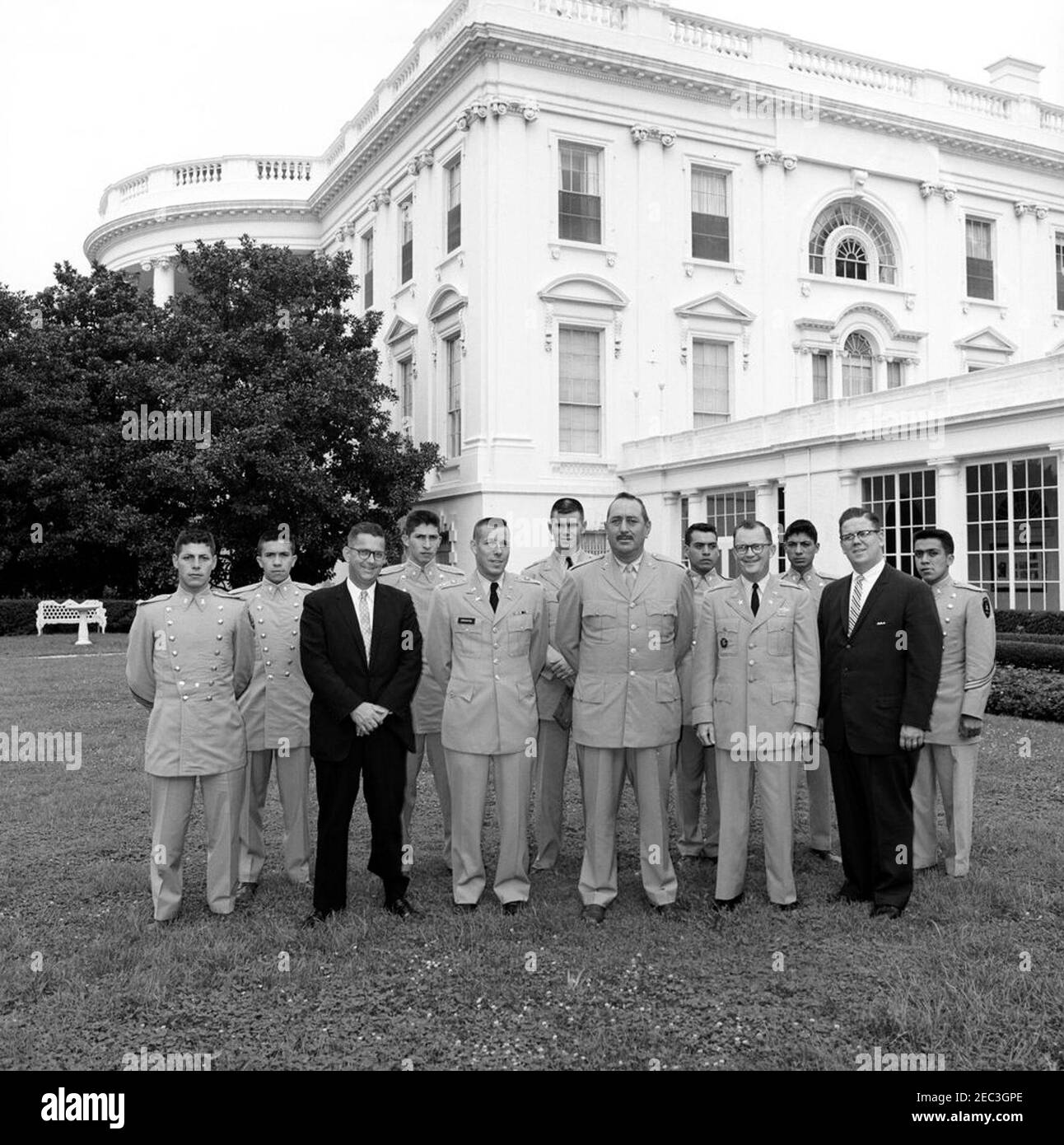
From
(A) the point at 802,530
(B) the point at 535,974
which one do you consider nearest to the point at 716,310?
(A) the point at 802,530

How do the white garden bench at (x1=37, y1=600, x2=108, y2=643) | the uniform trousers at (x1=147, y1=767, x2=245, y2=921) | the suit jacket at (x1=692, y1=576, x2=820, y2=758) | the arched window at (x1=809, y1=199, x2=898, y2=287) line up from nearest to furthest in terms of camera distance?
the uniform trousers at (x1=147, y1=767, x2=245, y2=921) < the suit jacket at (x1=692, y1=576, x2=820, y2=758) < the white garden bench at (x1=37, y1=600, x2=108, y2=643) < the arched window at (x1=809, y1=199, x2=898, y2=287)

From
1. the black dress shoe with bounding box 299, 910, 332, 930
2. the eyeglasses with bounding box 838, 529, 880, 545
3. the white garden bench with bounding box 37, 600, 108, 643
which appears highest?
the eyeglasses with bounding box 838, 529, 880, 545

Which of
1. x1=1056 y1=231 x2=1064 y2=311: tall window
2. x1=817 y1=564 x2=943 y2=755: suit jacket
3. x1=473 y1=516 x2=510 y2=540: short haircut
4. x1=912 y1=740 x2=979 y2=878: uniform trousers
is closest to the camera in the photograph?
x1=817 y1=564 x2=943 y2=755: suit jacket

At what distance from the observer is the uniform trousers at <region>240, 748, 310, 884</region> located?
6.45 m

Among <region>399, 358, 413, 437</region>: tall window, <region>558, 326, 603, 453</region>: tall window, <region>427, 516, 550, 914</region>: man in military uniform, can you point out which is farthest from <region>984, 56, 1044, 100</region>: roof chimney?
<region>427, 516, 550, 914</region>: man in military uniform

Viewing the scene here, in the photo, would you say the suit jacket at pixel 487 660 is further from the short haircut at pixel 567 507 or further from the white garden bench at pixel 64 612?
the white garden bench at pixel 64 612

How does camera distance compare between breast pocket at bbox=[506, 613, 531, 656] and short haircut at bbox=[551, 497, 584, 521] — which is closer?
breast pocket at bbox=[506, 613, 531, 656]

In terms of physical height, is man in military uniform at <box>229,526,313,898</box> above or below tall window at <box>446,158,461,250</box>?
below

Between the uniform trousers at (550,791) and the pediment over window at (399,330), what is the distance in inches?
917

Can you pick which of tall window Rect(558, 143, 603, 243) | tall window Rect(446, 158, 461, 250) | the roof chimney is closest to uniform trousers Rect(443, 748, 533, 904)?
tall window Rect(558, 143, 603, 243)

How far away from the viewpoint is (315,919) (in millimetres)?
5715

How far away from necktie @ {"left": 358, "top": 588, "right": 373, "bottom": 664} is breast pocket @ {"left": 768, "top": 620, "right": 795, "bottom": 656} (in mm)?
2329

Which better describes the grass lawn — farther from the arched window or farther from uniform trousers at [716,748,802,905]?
the arched window

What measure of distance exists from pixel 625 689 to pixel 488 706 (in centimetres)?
80
